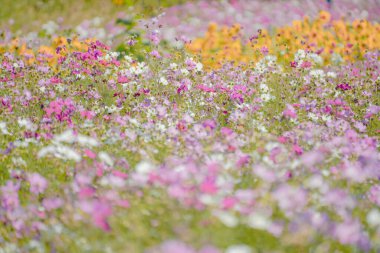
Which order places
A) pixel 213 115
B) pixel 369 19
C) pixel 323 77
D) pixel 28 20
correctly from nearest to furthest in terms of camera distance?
pixel 213 115 < pixel 323 77 < pixel 28 20 < pixel 369 19

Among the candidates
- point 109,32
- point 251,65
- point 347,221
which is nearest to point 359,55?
point 251,65

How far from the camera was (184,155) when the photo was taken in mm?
3307

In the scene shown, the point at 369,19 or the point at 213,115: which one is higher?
the point at 369,19

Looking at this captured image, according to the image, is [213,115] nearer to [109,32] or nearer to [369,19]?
[109,32]

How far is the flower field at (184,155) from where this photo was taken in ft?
7.47

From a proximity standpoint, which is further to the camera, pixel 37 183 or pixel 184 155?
→ pixel 184 155

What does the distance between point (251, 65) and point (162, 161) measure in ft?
11.1

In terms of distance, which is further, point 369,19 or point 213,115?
point 369,19

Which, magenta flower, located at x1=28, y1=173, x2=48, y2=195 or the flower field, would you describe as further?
magenta flower, located at x1=28, y1=173, x2=48, y2=195

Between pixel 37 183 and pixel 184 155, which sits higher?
pixel 184 155

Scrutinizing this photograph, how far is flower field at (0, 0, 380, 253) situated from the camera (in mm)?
2277

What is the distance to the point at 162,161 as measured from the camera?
3.36 meters

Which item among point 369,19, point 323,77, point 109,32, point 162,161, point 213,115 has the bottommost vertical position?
point 162,161

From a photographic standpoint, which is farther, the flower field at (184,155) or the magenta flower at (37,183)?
the magenta flower at (37,183)
